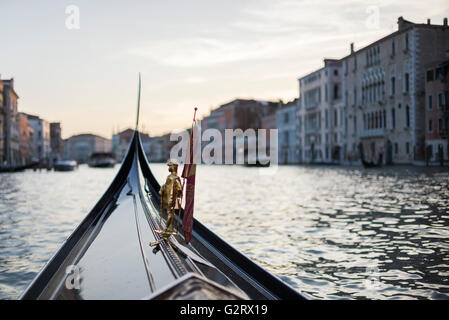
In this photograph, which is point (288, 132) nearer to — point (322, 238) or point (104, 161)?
point (104, 161)

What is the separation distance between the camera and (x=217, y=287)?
5.26 feet

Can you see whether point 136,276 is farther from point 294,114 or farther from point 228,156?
point 228,156

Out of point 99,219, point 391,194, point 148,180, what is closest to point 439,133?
point 391,194

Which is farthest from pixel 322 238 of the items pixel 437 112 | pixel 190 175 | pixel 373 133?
pixel 373 133

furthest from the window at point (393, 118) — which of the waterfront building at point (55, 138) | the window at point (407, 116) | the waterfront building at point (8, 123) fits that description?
the waterfront building at point (55, 138)

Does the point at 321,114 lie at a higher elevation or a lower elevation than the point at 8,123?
higher

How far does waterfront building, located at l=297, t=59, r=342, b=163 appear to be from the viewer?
38.0 metres

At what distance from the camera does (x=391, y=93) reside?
28.7 m

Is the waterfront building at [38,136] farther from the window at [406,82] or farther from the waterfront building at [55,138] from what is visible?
the window at [406,82]

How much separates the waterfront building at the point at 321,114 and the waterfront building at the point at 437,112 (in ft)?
40.1

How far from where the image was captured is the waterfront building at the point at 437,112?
22859 millimetres

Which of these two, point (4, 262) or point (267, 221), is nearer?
point (4, 262)

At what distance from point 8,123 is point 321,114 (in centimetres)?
2509
